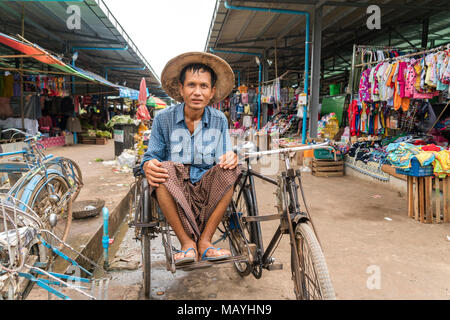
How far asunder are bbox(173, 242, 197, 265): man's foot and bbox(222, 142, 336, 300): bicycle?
1.24ft

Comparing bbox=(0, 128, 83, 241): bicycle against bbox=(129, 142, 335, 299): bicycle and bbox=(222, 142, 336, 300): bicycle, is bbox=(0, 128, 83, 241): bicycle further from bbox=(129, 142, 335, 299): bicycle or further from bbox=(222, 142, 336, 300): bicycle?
bbox=(222, 142, 336, 300): bicycle

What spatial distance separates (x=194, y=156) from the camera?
2.73 metres

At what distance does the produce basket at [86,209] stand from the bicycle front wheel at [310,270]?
2956 mm

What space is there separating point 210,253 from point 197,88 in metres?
1.35

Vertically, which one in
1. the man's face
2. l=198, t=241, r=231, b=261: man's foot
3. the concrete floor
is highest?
the man's face

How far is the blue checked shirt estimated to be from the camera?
2.72 metres

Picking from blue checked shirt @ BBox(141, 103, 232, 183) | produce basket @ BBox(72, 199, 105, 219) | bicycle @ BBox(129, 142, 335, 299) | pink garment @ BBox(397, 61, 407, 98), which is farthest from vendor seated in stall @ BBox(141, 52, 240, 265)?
pink garment @ BBox(397, 61, 407, 98)

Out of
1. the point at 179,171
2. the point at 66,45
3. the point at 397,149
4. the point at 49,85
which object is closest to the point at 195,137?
the point at 179,171

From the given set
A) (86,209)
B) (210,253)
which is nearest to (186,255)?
(210,253)

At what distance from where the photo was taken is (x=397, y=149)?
4652 millimetres

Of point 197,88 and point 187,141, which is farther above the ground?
point 197,88

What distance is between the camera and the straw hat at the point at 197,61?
8.66ft

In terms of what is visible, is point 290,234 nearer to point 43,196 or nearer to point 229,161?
point 229,161

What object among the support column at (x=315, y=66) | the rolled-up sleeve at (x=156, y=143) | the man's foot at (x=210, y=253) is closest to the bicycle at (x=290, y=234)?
the man's foot at (x=210, y=253)
